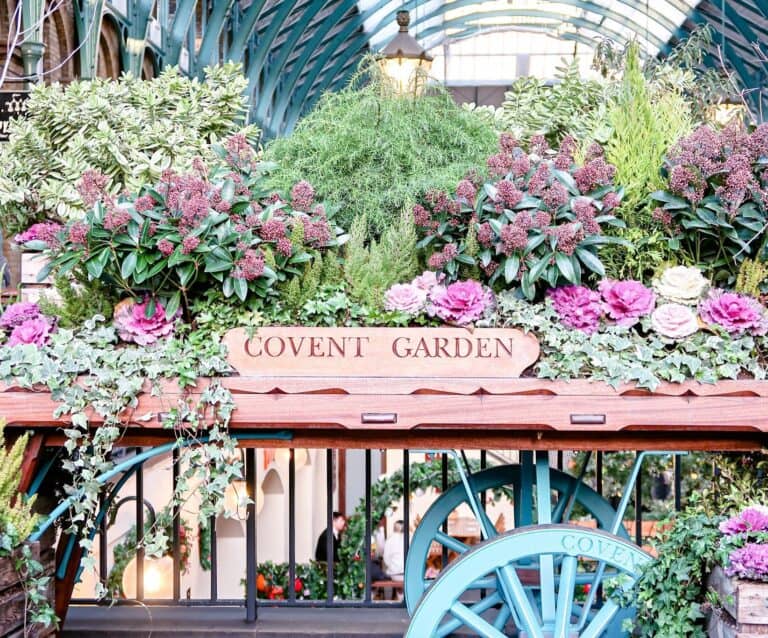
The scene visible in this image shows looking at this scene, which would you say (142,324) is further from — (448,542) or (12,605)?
(448,542)

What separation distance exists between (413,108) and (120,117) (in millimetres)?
947

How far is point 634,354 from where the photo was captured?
8.23 ft

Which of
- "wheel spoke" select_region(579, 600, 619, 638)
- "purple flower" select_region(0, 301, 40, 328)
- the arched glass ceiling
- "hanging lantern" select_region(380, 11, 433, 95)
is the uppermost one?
the arched glass ceiling

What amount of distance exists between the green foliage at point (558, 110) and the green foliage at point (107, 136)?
893mm

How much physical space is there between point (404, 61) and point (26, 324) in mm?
3503

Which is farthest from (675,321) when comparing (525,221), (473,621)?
(473,621)

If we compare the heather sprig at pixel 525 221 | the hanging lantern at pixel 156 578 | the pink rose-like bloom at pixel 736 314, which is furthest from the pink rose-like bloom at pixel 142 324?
the hanging lantern at pixel 156 578

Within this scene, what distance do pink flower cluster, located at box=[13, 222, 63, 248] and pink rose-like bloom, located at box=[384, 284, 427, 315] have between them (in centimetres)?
92

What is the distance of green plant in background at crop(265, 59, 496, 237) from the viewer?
118 inches

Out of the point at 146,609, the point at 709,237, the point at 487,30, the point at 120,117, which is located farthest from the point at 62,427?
the point at 487,30

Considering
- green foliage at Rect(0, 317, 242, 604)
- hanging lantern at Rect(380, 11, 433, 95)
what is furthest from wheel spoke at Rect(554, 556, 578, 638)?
hanging lantern at Rect(380, 11, 433, 95)

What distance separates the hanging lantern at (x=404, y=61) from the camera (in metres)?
3.21

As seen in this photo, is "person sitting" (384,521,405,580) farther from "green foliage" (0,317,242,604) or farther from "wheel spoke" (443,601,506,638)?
"green foliage" (0,317,242,604)

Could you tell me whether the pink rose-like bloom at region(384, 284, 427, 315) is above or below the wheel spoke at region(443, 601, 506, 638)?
above
